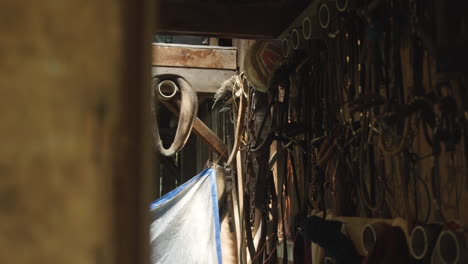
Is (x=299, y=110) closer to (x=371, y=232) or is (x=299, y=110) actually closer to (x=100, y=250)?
(x=371, y=232)

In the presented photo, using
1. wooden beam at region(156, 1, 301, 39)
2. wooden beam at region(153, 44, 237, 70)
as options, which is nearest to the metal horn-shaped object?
wooden beam at region(153, 44, 237, 70)

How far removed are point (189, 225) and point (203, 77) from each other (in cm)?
165

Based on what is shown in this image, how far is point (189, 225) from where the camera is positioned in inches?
231

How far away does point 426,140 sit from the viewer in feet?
7.82

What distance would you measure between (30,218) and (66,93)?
0.08 metres

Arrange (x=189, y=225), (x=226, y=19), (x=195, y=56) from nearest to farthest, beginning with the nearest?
(x=226, y=19), (x=189, y=225), (x=195, y=56)

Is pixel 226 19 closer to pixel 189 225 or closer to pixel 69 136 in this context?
pixel 189 225

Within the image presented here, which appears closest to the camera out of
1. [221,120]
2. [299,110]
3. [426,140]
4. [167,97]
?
[426,140]

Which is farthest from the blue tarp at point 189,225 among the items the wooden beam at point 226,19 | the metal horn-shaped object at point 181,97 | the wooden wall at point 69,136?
the wooden wall at point 69,136

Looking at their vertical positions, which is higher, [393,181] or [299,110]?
[299,110]

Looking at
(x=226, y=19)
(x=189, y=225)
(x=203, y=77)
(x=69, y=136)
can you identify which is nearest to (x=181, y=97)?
(x=203, y=77)

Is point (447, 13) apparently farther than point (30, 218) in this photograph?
Yes

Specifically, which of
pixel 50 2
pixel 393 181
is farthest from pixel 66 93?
pixel 393 181

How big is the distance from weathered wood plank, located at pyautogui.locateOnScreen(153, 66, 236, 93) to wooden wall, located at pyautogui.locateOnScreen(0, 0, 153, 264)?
19.8 feet
